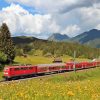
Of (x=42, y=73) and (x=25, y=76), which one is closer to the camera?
(x=25, y=76)

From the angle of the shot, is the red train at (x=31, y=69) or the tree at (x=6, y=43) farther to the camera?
the tree at (x=6, y=43)

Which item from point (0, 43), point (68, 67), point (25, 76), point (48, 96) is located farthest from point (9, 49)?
point (48, 96)

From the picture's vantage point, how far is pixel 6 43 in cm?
12662

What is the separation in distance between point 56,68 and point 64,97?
279 ft

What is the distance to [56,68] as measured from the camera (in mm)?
96625

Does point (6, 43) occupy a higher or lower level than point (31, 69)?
higher

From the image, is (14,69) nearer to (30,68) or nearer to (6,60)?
(30,68)

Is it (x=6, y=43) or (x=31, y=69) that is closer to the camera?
(x=31, y=69)

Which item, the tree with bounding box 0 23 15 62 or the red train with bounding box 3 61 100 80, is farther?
the tree with bounding box 0 23 15 62

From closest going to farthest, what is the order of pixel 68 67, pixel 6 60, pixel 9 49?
pixel 68 67, pixel 6 60, pixel 9 49

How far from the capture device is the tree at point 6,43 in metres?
124

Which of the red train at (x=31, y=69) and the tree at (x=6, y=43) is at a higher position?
the tree at (x=6, y=43)

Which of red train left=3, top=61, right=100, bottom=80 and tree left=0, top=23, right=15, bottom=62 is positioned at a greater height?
tree left=0, top=23, right=15, bottom=62

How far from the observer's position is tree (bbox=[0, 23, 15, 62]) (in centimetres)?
12391
